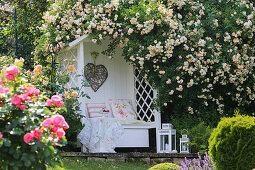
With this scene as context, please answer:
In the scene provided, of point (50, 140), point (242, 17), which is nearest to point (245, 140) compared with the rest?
point (50, 140)

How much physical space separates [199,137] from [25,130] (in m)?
4.51

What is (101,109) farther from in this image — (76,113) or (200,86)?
(200,86)

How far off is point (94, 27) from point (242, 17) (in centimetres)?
296

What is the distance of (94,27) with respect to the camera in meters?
7.77

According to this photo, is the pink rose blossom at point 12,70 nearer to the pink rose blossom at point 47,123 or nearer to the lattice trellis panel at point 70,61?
the pink rose blossom at point 47,123

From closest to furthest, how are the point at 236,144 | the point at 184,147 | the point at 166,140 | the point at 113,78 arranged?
the point at 236,144, the point at 184,147, the point at 166,140, the point at 113,78

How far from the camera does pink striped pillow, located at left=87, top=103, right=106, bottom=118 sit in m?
8.04

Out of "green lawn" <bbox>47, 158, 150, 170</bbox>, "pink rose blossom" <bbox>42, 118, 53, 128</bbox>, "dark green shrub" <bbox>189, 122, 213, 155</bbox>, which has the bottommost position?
"green lawn" <bbox>47, 158, 150, 170</bbox>

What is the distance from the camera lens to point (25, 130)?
321 cm

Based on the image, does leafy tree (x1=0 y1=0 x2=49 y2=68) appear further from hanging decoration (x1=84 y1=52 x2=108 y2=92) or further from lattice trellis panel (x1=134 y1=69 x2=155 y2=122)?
lattice trellis panel (x1=134 y1=69 x2=155 y2=122)

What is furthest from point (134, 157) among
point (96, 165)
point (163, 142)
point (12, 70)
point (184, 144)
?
point (12, 70)

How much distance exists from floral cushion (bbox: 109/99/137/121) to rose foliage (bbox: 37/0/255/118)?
0.82m

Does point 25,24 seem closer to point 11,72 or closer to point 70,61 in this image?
point 70,61

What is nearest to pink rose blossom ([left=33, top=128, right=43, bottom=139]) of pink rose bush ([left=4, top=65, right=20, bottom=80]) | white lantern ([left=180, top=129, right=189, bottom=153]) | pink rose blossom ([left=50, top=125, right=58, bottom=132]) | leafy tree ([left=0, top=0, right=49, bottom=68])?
pink rose blossom ([left=50, top=125, right=58, bottom=132])
